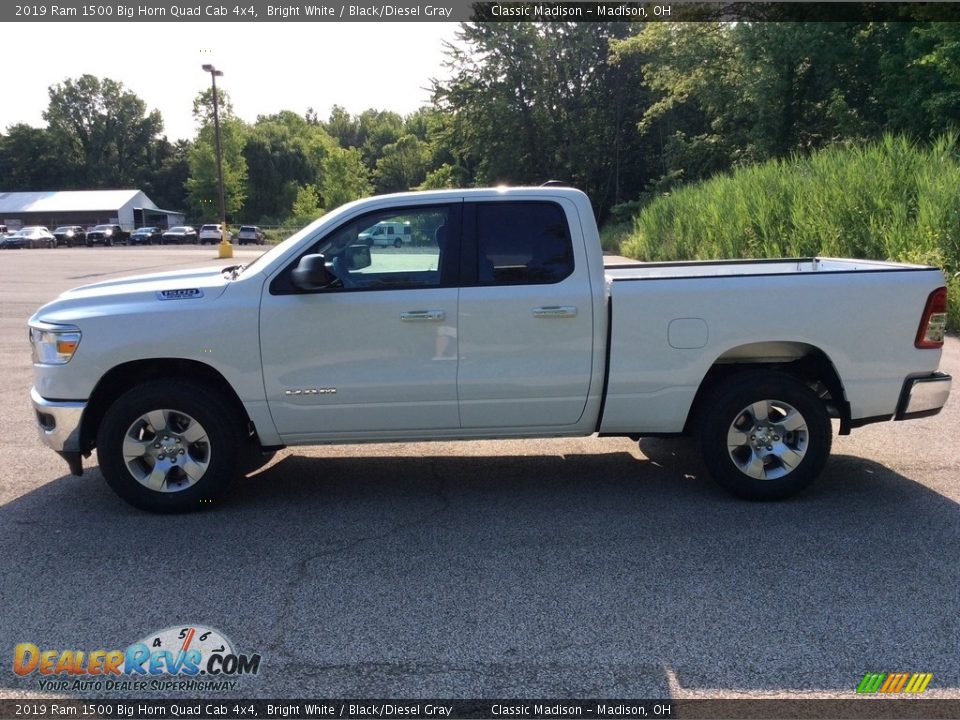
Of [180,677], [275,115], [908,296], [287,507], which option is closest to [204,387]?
[287,507]

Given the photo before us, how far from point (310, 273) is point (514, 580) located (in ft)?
7.06

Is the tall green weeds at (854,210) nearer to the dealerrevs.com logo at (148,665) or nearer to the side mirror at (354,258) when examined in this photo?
the side mirror at (354,258)

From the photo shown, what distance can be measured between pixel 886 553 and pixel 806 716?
5.85ft

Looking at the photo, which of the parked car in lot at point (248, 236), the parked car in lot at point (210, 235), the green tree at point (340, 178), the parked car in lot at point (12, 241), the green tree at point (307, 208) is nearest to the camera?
the parked car in lot at point (12, 241)

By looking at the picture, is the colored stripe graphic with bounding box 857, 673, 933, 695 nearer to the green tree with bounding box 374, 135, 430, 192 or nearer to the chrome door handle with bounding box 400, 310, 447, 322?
the chrome door handle with bounding box 400, 310, 447, 322

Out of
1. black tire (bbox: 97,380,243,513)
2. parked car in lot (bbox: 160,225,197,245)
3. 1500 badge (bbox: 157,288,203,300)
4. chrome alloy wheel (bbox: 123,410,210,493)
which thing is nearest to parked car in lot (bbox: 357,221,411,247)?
1500 badge (bbox: 157,288,203,300)

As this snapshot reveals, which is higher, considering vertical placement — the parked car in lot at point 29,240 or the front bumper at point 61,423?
the front bumper at point 61,423

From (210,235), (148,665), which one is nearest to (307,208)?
(210,235)

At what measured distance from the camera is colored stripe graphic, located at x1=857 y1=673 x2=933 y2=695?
3207mm

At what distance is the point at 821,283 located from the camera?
517cm

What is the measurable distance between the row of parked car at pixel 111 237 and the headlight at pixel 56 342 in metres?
63.9

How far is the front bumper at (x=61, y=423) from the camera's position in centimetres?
506

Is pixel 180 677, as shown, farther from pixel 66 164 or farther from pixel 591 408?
pixel 66 164

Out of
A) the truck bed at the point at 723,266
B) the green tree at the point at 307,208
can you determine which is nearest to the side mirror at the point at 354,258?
the truck bed at the point at 723,266
